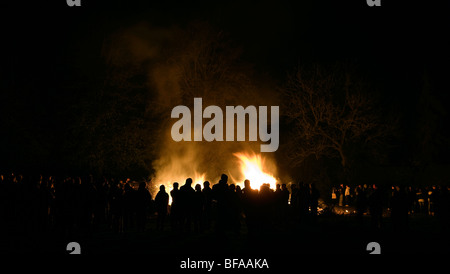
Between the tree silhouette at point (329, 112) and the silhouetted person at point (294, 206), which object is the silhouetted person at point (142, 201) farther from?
the tree silhouette at point (329, 112)

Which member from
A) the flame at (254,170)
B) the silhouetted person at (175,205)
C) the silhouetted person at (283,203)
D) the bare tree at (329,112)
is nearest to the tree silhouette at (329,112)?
the bare tree at (329,112)

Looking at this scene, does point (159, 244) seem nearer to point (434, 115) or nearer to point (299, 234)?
point (299, 234)

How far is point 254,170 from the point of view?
27.5 metres

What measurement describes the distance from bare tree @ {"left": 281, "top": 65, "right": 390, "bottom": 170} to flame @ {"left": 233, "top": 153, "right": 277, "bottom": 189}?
12.5 ft

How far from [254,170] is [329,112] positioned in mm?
7973

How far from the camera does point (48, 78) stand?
26.7 meters

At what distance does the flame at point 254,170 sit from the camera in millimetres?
26469

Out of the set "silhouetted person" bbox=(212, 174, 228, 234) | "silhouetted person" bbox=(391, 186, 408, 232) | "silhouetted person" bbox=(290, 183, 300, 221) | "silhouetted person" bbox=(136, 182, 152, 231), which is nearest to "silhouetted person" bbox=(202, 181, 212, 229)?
"silhouetted person" bbox=(212, 174, 228, 234)

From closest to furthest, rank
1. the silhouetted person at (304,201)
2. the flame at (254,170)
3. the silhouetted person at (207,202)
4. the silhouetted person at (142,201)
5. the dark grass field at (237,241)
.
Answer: the dark grass field at (237,241)
the silhouetted person at (142,201)
the silhouetted person at (207,202)
the silhouetted person at (304,201)
the flame at (254,170)

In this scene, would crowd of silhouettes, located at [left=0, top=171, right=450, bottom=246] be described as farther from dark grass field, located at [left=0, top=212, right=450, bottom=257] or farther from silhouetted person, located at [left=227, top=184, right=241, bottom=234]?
dark grass field, located at [left=0, top=212, right=450, bottom=257]

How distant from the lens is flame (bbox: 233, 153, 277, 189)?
86.8ft

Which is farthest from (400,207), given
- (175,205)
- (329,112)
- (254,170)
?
(329,112)

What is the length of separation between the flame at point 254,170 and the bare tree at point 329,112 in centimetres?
382
